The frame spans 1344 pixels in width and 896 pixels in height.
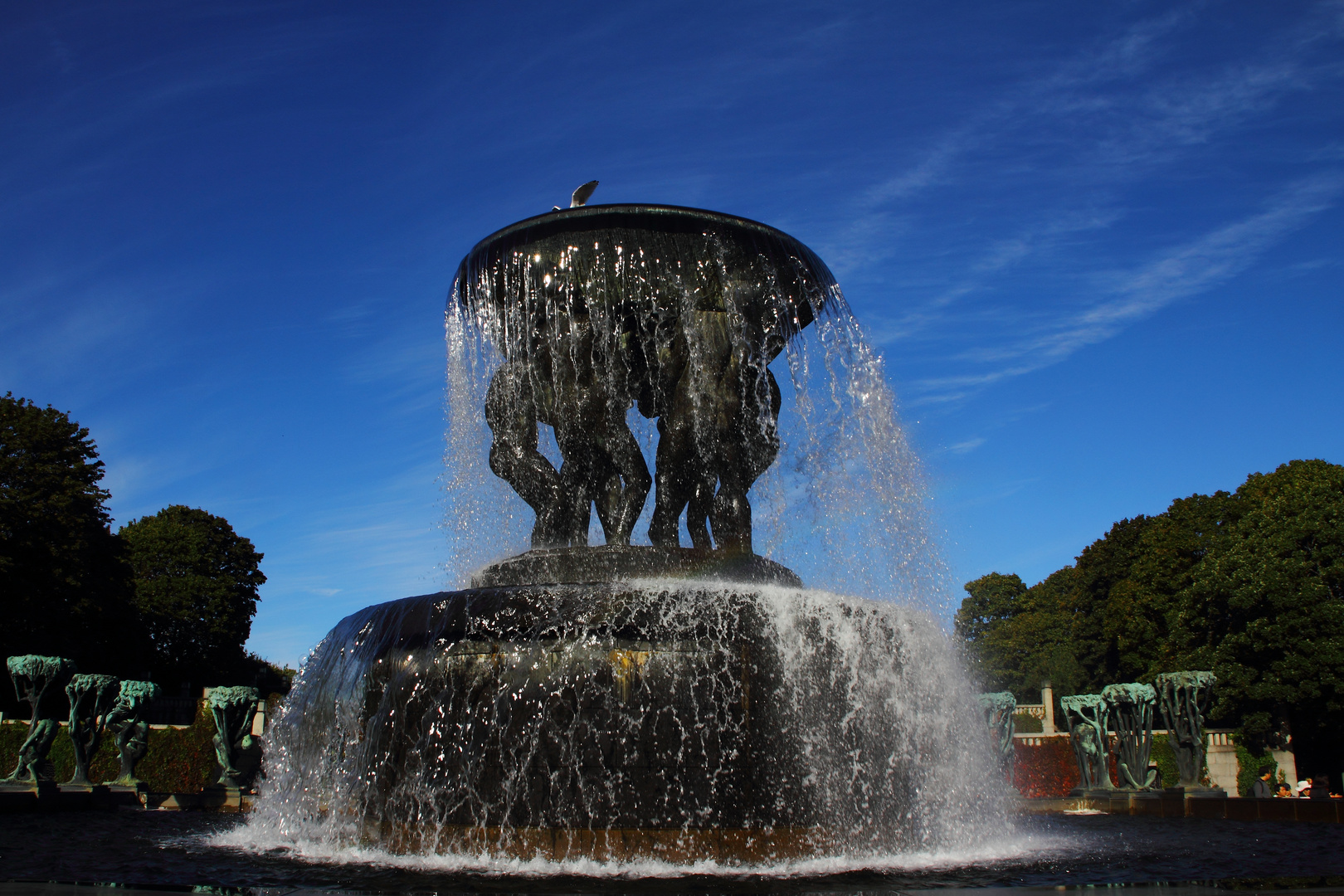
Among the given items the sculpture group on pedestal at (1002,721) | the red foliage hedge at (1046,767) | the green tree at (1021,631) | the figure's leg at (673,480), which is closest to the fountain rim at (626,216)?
the figure's leg at (673,480)

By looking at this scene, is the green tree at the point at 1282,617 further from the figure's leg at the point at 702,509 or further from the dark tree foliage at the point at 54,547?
the dark tree foliage at the point at 54,547

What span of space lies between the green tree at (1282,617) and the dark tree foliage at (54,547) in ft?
111

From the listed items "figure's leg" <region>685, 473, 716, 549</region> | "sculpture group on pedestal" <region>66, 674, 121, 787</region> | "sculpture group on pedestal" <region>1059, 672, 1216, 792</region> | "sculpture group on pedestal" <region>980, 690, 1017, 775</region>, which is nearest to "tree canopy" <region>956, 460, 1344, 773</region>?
"sculpture group on pedestal" <region>980, 690, 1017, 775</region>

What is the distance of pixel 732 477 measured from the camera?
9.65m

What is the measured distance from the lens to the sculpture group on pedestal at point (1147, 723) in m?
15.8

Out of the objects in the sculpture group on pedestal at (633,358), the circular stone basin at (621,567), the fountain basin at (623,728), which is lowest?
the fountain basin at (623,728)

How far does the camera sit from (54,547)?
1228 inches

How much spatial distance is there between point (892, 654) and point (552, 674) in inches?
102

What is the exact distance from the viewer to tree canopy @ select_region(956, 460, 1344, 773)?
28609 mm

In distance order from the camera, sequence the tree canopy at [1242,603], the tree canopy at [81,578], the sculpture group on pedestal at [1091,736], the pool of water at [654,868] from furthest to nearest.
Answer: the tree canopy at [81,578], the tree canopy at [1242,603], the sculpture group on pedestal at [1091,736], the pool of water at [654,868]

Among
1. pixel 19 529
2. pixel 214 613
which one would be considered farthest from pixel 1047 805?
pixel 214 613

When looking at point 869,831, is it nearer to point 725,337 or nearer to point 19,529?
point 725,337

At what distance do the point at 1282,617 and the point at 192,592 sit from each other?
4202 cm

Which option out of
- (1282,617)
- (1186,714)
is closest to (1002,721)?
(1186,714)
